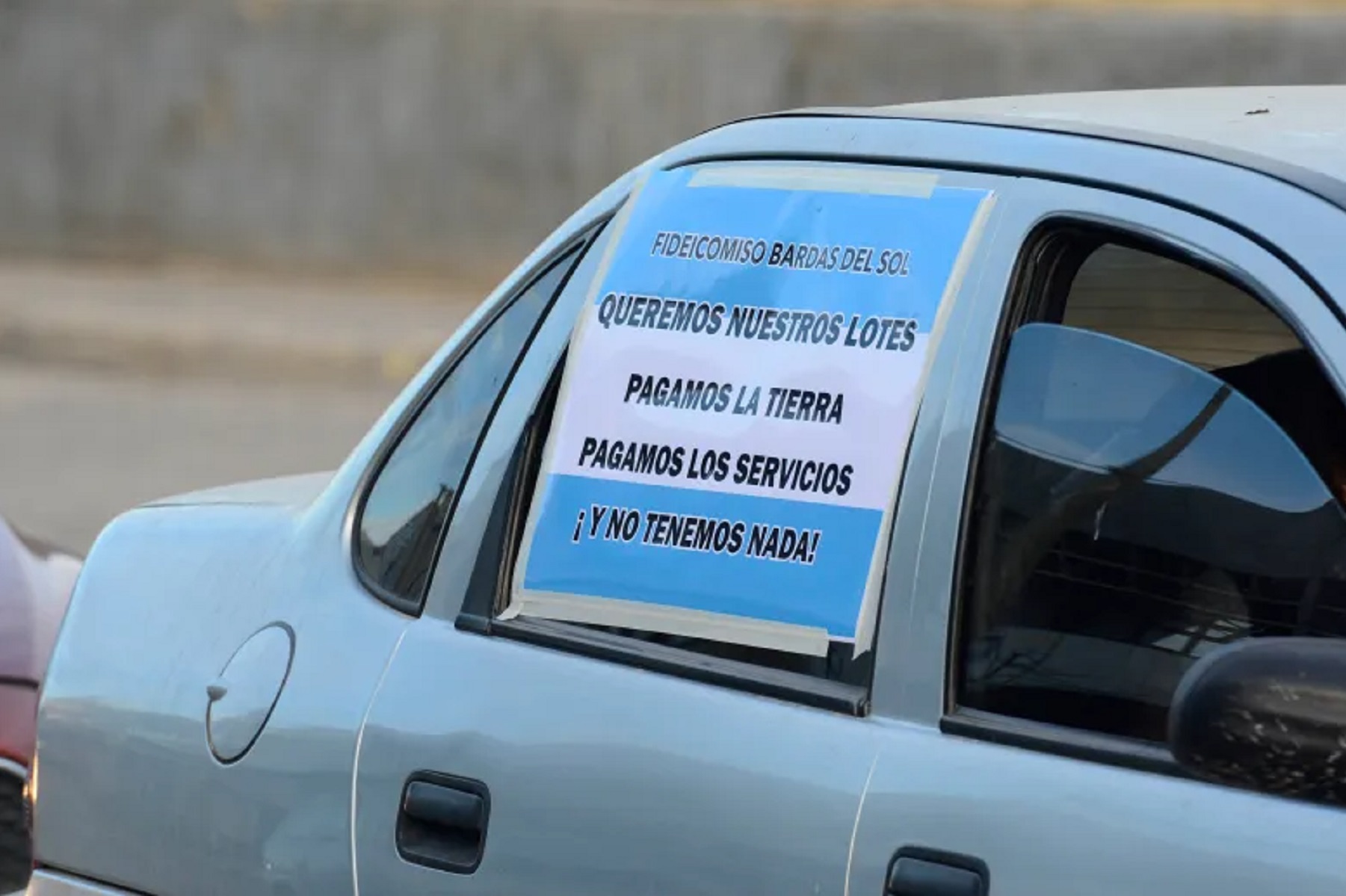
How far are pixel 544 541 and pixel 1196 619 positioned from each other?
0.82 m

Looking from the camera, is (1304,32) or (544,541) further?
(1304,32)

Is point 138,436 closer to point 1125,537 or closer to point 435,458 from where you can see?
point 435,458

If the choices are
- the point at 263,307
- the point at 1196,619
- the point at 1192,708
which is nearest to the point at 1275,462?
the point at 1196,619

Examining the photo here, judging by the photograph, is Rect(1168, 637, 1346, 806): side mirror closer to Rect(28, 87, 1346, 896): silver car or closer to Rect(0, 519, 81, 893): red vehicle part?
Rect(28, 87, 1346, 896): silver car

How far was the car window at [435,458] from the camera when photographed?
10.2 feet

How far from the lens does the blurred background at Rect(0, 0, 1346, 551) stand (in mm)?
13539

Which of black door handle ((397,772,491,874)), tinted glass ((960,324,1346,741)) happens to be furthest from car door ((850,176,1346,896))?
black door handle ((397,772,491,874))

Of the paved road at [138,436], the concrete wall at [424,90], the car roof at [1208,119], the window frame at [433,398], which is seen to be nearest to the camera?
the car roof at [1208,119]

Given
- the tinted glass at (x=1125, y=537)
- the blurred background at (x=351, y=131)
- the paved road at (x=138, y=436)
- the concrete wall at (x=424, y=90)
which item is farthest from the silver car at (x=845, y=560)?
the concrete wall at (x=424, y=90)

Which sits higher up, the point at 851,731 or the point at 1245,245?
the point at 1245,245

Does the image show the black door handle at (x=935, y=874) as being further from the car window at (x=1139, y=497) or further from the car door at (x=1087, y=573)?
the car window at (x=1139, y=497)

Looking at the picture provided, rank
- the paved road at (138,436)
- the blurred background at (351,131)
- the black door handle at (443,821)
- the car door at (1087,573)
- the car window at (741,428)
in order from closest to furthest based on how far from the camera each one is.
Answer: the car door at (1087,573) < the car window at (741,428) < the black door handle at (443,821) < the paved road at (138,436) < the blurred background at (351,131)

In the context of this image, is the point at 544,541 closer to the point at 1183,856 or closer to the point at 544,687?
the point at 544,687

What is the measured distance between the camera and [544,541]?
2.92 m
